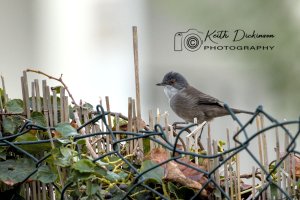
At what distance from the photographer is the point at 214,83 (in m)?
5.84

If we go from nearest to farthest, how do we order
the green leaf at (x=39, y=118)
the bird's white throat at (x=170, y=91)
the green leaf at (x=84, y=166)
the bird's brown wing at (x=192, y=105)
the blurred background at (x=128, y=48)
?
1. the green leaf at (x=84, y=166)
2. the green leaf at (x=39, y=118)
3. the blurred background at (x=128, y=48)
4. the bird's brown wing at (x=192, y=105)
5. the bird's white throat at (x=170, y=91)

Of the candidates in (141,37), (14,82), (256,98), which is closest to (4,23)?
(14,82)

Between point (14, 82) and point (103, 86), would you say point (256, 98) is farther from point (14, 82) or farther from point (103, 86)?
point (14, 82)

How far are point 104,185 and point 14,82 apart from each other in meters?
3.38

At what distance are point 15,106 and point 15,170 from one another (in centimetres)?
23

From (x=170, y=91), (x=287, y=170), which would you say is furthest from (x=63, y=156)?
(x=170, y=91)

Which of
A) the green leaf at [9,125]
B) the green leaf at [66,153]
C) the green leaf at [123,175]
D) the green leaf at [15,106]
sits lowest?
the green leaf at [123,175]

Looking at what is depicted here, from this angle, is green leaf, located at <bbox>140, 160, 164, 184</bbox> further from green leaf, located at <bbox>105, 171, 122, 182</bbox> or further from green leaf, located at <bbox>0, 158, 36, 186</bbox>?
green leaf, located at <bbox>0, 158, 36, 186</bbox>

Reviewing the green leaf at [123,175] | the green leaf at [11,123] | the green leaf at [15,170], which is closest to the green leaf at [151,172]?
the green leaf at [123,175]

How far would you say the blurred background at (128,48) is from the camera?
17.7 ft

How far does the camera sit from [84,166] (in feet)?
6.98

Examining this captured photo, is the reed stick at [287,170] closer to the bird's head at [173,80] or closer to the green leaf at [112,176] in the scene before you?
the green leaf at [112,176]

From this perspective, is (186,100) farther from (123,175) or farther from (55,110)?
(123,175)

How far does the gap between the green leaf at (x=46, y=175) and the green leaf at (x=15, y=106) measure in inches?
9.3
